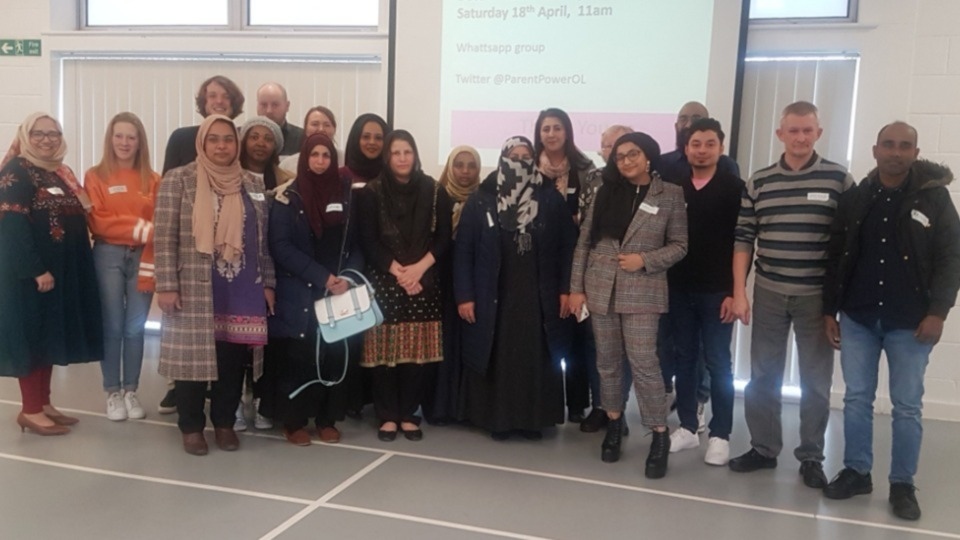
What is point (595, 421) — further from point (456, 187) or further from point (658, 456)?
point (456, 187)

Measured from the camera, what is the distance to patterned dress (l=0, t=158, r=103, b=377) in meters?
3.51

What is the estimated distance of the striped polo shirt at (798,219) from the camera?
318 centimetres

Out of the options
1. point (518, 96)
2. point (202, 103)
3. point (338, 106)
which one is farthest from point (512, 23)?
point (202, 103)

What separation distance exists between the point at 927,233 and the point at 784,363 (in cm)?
79

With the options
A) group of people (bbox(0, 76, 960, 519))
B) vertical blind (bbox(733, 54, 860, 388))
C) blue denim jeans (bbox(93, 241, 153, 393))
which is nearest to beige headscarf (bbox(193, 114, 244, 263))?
group of people (bbox(0, 76, 960, 519))

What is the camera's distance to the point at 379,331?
3730mm

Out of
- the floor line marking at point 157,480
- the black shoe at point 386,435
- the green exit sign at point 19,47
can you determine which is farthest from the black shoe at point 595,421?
the green exit sign at point 19,47

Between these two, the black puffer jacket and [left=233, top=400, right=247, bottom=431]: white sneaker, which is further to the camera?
[left=233, top=400, right=247, bottom=431]: white sneaker

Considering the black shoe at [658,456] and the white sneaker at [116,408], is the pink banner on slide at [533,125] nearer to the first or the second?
the black shoe at [658,456]

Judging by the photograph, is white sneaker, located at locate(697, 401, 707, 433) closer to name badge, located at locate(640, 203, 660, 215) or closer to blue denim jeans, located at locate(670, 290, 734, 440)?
blue denim jeans, located at locate(670, 290, 734, 440)

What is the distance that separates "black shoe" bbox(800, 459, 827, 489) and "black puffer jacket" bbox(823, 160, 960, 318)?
0.85 meters

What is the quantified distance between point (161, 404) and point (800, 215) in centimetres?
330

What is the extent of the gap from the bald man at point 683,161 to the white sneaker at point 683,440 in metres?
1.22

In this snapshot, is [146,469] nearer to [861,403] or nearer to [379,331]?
[379,331]
